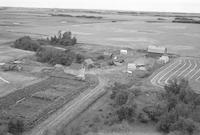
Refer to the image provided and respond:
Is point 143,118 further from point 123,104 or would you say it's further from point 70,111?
point 70,111

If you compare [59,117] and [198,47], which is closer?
[59,117]

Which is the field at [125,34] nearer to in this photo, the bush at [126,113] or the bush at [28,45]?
the bush at [28,45]

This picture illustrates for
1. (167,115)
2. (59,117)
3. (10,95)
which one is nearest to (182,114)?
(167,115)

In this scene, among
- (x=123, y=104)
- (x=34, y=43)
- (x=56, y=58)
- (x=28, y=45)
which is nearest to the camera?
(x=123, y=104)

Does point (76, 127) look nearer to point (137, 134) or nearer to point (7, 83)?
point (137, 134)

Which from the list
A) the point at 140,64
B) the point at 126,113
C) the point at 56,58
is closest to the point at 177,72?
the point at 140,64
